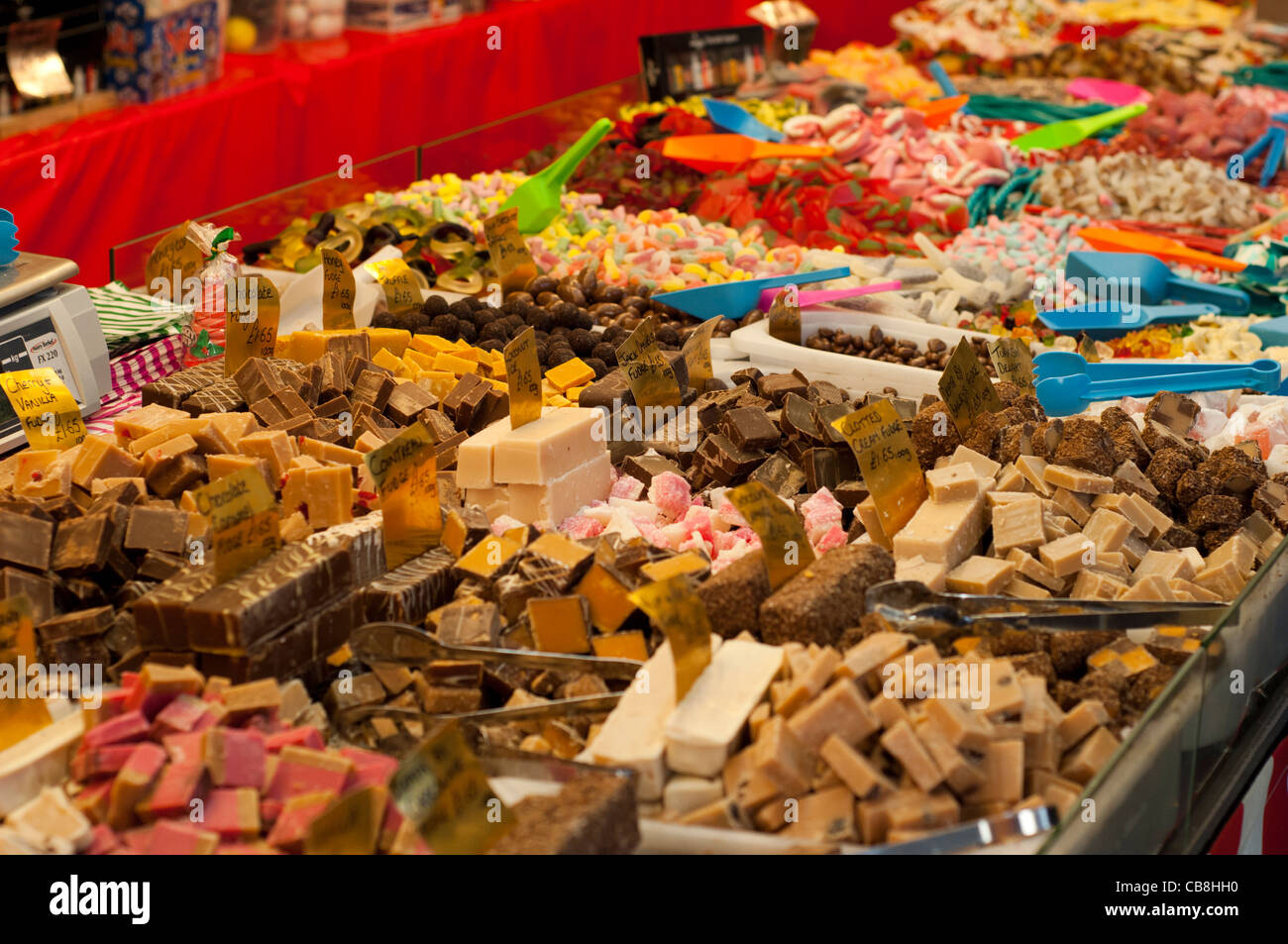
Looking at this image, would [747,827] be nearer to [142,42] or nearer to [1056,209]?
[1056,209]

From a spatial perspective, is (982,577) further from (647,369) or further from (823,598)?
(647,369)

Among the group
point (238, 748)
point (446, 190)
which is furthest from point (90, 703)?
point (446, 190)

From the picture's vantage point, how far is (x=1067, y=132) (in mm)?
4973

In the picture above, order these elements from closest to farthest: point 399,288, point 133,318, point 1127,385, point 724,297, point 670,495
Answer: point 670,495, point 1127,385, point 133,318, point 399,288, point 724,297

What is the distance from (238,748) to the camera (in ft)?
5.32

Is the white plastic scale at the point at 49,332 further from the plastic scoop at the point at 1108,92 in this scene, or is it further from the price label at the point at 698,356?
the plastic scoop at the point at 1108,92

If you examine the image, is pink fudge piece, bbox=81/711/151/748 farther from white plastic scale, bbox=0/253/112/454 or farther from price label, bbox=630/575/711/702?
white plastic scale, bbox=0/253/112/454

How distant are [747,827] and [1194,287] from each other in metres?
2.68

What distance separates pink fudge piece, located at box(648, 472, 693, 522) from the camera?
2.49m

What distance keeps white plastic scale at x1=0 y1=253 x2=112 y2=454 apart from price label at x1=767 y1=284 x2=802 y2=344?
1.51 m

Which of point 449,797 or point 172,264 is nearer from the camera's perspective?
point 449,797

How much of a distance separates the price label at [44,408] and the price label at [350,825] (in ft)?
3.99

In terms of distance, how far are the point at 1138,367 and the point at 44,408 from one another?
221 cm

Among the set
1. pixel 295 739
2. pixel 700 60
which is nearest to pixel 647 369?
pixel 295 739
